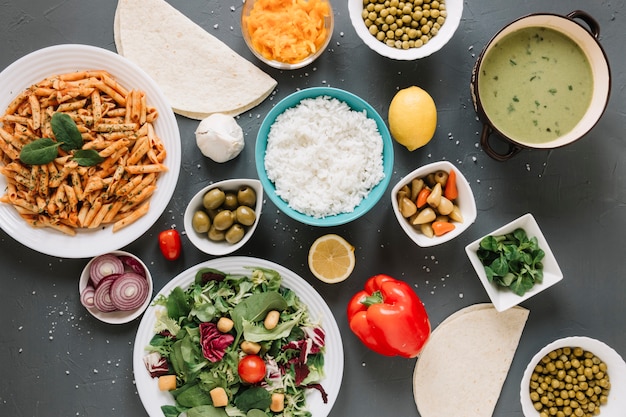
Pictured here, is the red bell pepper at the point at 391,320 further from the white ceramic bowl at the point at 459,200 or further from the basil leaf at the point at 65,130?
the basil leaf at the point at 65,130

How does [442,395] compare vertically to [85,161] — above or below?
below

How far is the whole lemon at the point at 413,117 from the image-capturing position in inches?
95.7

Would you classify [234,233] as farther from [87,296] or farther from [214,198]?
[87,296]

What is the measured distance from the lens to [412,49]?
2514 mm

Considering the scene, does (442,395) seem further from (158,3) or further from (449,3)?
(158,3)

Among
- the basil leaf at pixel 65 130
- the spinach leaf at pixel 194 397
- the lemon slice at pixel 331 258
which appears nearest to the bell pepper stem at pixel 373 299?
the lemon slice at pixel 331 258

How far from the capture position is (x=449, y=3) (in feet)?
8.23

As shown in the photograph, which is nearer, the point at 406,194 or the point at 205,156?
the point at 406,194

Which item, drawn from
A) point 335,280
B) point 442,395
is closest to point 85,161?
point 335,280

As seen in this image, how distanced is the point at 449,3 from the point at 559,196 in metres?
1.08

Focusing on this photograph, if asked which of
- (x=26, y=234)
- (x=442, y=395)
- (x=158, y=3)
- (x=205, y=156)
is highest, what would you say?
(x=158, y=3)

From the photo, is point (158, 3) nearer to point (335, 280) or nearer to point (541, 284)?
point (335, 280)

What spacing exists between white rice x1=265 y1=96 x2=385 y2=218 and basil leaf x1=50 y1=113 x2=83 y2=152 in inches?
32.3

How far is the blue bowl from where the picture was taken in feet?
7.85
